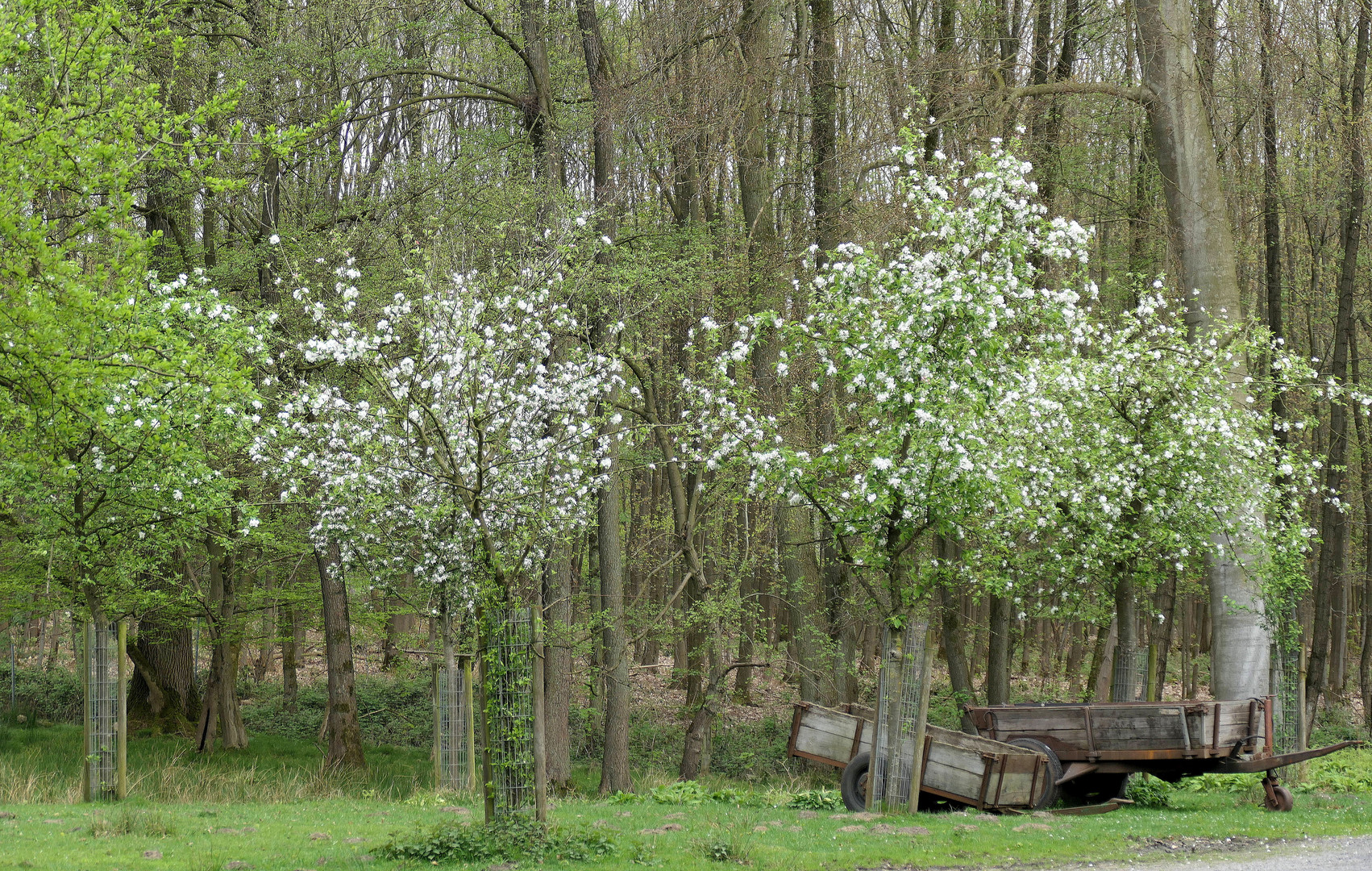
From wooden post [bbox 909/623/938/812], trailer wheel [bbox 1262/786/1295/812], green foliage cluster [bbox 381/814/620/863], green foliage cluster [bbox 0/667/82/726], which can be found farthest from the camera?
green foliage cluster [bbox 0/667/82/726]

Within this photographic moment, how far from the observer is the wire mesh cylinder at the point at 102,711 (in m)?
13.9

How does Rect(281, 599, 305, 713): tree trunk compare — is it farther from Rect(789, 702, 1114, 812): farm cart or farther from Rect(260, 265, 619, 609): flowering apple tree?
Rect(789, 702, 1114, 812): farm cart

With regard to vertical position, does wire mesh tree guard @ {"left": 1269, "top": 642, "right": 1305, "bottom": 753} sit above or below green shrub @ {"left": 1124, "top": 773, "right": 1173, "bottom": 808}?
above

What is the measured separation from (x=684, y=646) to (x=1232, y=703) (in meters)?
18.9

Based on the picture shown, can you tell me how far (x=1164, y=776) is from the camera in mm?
13281

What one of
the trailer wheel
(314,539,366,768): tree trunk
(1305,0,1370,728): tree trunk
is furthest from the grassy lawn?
(1305,0,1370,728): tree trunk

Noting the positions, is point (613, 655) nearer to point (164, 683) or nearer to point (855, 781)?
point (855, 781)

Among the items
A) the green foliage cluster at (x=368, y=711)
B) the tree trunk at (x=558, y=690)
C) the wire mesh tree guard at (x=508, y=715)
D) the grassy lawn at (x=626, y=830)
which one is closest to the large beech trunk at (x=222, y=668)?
the green foliage cluster at (x=368, y=711)

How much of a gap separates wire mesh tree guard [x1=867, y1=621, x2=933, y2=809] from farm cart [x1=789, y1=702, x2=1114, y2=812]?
0.16 metres

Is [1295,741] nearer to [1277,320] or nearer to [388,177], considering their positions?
[1277,320]

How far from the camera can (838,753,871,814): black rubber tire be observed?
12664 mm

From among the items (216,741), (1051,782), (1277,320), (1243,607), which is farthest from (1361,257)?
(216,741)

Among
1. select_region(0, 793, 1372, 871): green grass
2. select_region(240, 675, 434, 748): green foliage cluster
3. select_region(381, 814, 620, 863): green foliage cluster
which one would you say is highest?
select_region(381, 814, 620, 863): green foliage cluster

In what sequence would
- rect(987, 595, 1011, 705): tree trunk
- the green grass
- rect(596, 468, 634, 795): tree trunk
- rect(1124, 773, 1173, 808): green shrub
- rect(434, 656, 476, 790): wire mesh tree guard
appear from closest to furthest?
the green grass < rect(1124, 773, 1173, 808): green shrub < rect(434, 656, 476, 790): wire mesh tree guard < rect(596, 468, 634, 795): tree trunk < rect(987, 595, 1011, 705): tree trunk
